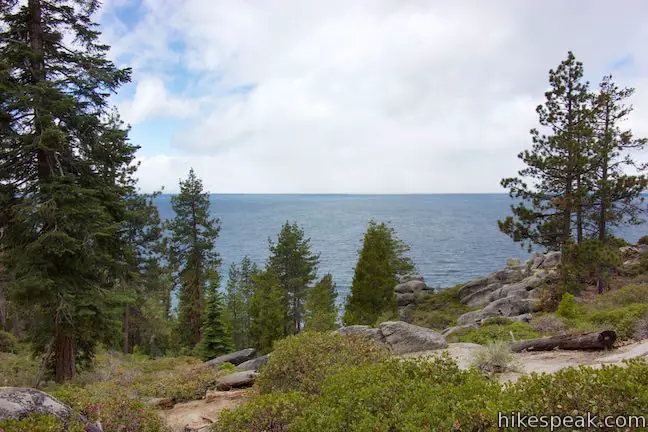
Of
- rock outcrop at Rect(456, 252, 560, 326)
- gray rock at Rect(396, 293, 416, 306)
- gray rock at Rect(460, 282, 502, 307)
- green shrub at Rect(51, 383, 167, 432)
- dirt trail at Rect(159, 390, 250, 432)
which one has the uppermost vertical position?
green shrub at Rect(51, 383, 167, 432)

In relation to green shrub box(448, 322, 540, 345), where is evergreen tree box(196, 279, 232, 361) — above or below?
below

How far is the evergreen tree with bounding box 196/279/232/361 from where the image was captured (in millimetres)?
28016

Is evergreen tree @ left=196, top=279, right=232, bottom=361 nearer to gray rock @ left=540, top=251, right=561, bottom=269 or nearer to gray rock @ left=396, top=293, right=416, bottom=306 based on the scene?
gray rock @ left=396, top=293, right=416, bottom=306

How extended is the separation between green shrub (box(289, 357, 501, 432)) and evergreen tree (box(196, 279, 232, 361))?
2309 centimetres

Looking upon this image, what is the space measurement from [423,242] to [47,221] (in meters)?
97.1

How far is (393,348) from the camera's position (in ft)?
42.0

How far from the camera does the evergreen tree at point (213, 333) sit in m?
28.0

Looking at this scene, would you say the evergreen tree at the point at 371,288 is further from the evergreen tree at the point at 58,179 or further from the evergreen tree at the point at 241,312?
the evergreen tree at the point at 241,312

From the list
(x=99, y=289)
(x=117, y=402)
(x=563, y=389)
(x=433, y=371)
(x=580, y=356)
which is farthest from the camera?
(x=99, y=289)

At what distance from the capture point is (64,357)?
12320 millimetres

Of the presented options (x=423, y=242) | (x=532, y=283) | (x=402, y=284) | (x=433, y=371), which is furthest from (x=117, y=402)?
(x=423, y=242)

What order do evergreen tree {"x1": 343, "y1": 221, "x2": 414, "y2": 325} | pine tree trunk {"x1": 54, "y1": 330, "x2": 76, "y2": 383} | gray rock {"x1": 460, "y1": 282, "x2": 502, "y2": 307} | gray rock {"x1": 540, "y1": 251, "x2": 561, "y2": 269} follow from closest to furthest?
pine tree trunk {"x1": 54, "y1": 330, "x2": 76, "y2": 383} → evergreen tree {"x1": 343, "y1": 221, "x2": 414, "y2": 325} → gray rock {"x1": 540, "y1": 251, "x2": 561, "y2": 269} → gray rock {"x1": 460, "y1": 282, "x2": 502, "y2": 307}

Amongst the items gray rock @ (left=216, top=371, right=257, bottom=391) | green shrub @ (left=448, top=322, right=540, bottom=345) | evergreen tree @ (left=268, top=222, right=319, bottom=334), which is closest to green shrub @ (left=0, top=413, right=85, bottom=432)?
gray rock @ (left=216, top=371, right=257, bottom=391)

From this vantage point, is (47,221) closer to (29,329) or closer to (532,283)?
(29,329)
